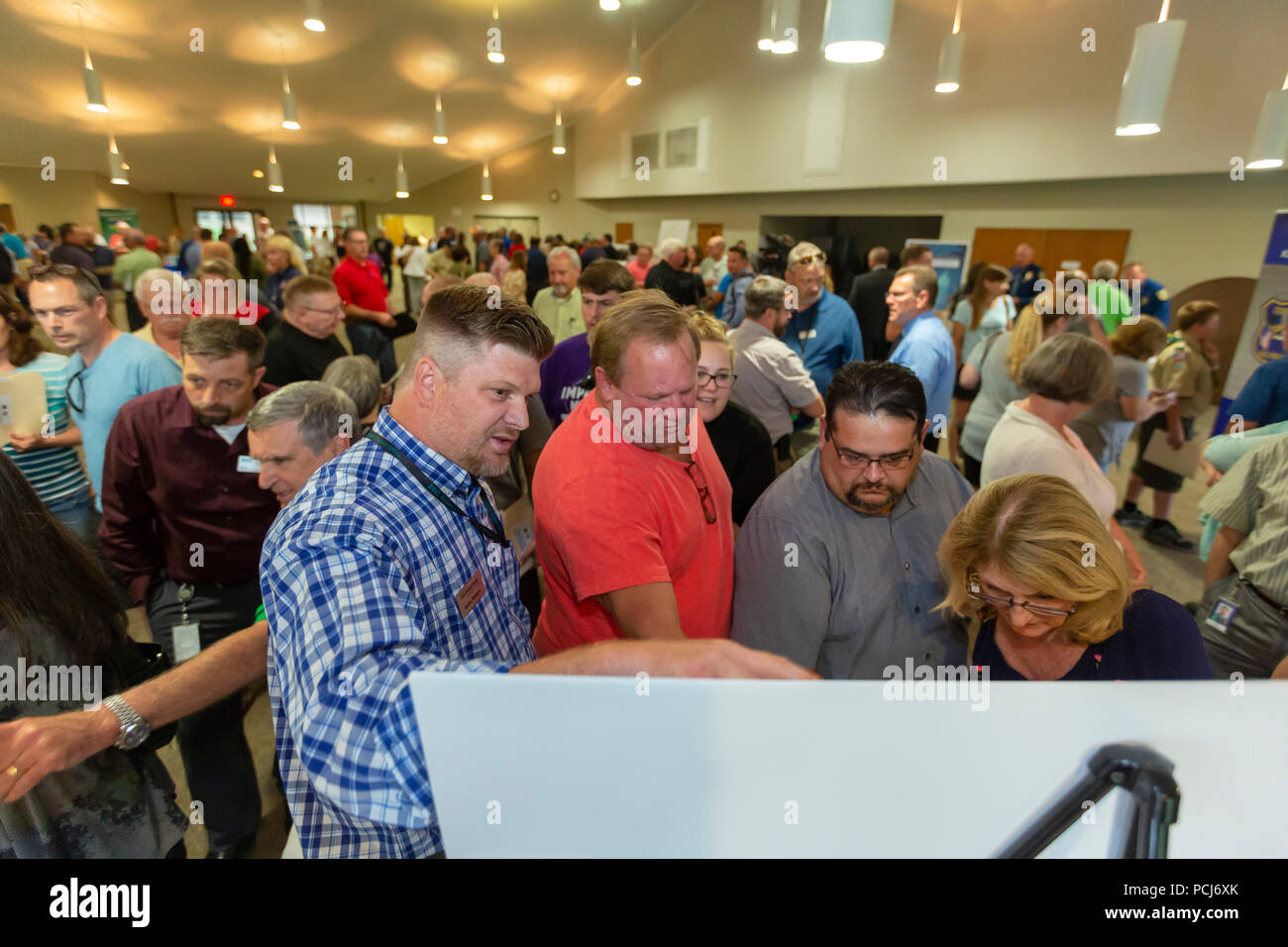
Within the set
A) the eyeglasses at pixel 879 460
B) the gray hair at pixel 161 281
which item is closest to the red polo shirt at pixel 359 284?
the gray hair at pixel 161 281

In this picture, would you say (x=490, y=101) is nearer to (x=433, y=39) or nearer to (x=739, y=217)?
(x=433, y=39)

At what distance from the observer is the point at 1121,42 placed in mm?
6742

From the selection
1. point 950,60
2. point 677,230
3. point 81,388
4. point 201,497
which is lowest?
point 201,497

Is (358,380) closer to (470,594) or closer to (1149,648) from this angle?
(470,594)

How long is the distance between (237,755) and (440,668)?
5.32 ft

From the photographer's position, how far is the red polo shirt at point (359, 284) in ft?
16.7

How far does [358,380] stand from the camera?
2.34 m

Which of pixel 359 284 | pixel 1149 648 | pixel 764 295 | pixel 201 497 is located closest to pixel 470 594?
pixel 1149 648

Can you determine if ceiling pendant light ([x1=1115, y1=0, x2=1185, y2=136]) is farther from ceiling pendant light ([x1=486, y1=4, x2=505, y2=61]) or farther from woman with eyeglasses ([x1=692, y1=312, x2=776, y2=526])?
ceiling pendant light ([x1=486, y1=4, x2=505, y2=61])

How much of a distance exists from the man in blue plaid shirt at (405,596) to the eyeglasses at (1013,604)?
80 cm

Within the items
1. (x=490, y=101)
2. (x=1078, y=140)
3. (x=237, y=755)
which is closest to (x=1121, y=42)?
(x=1078, y=140)

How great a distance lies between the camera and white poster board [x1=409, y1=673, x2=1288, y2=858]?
481 mm

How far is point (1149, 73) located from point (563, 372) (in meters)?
3.98

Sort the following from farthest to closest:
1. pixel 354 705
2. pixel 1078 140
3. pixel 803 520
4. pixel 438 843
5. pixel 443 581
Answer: pixel 1078 140 → pixel 803 520 → pixel 443 581 → pixel 438 843 → pixel 354 705
